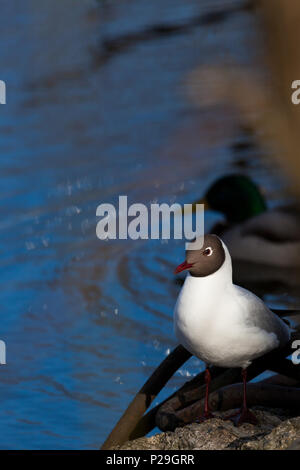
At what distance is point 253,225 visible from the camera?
823 centimetres

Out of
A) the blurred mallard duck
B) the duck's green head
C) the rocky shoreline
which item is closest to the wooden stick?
the rocky shoreline

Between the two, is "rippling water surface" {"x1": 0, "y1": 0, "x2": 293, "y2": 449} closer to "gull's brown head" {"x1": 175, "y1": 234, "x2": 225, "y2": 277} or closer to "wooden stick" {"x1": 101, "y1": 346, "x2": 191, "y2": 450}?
"wooden stick" {"x1": 101, "y1": 346, "x2": 191, "y2": 450}

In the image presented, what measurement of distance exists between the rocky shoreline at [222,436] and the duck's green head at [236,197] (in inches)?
196

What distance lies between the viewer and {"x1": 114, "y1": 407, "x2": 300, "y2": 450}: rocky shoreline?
3070mm

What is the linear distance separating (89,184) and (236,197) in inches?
48.0

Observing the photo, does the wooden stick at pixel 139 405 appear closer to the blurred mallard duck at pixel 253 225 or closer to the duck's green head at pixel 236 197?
the blurred mallard duck at pixel 253 225

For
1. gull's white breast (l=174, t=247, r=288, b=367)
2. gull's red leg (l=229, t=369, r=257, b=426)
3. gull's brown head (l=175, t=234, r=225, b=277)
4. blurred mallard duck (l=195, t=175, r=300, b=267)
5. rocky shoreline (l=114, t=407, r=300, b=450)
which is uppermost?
blurred mallard duck (l=195, t=175, r=300, b=267)

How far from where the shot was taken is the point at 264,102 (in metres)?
4.25

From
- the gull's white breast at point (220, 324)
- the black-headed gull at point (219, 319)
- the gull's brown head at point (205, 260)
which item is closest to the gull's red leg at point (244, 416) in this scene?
the black-headed gull at point (219, 319)

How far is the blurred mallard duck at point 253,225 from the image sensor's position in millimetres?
8047

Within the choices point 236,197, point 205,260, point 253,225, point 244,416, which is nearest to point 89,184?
point 236,197

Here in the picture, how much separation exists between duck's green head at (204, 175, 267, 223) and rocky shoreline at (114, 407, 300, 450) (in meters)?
4.98

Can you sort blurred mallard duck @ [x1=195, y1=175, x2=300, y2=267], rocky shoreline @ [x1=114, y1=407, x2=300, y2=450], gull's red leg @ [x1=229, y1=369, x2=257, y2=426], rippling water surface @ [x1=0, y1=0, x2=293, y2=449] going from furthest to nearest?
1. blurred mallard duck @ [x1=195, y1=175, x2=300, y2=267]
2. rippling water surface @ [x1=0, y1=0, x2=293, y2=449]
3. gull's red leg @ [x1=229, y1=369, x2=257, y2=426]
4. rocky shoreline @ [x1=114, y1=407, x2=300, y2=450]
